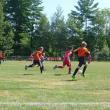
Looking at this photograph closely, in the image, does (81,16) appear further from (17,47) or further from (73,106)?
(73,106)

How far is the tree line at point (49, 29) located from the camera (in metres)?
110

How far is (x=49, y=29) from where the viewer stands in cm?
11231

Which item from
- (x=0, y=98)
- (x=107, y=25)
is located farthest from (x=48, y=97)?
(x=107, y=25)

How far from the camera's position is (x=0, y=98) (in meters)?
15.6

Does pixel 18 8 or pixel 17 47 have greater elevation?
pixel 18 8

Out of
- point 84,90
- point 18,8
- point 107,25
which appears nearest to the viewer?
point 84,90

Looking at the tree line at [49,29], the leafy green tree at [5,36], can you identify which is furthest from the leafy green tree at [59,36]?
the leafy green tree at [5,36]

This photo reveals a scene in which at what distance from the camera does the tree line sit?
109938 mm

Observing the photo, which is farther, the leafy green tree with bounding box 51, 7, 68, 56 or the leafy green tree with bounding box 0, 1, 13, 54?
the leafy green tree with bounding box 51, 7, 68, 56

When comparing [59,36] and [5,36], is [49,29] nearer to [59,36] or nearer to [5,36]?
[59,36]

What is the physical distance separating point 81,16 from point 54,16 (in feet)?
19.9

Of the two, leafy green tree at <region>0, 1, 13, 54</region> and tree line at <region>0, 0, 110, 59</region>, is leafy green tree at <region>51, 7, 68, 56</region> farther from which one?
leafy green tree at <region>0, 1, 13, 54</region>

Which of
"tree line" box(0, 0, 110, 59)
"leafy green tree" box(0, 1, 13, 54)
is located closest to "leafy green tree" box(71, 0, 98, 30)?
"tree line" box(0, 0, 110, 59)

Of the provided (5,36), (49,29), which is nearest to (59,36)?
(49,29)
